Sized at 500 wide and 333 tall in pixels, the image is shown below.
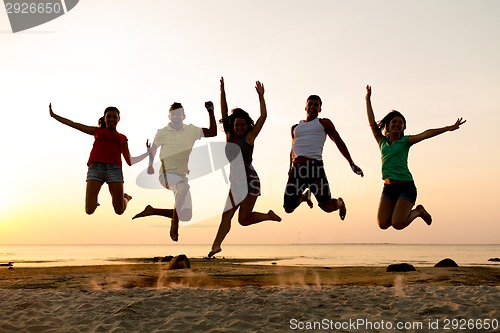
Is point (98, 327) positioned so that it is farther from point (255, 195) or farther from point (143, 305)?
point (255, 195)

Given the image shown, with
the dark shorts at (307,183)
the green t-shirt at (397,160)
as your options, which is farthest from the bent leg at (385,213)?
the dark shorts at (307,183)

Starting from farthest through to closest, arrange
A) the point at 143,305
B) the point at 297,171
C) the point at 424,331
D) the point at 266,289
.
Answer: the point at 266,289 → the point at 143,305 → the point at 297,171 → the point at 424,331

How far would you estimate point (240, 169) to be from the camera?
9.73 m

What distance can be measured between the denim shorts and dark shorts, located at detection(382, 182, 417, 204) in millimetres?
5521

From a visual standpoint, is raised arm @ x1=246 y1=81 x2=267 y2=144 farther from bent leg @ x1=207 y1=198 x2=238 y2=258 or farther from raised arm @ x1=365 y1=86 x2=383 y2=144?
raised arm @ x1=365 y1=86 x2=383 y2=144

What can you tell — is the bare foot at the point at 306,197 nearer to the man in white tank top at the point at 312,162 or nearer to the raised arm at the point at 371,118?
the man in white tank top at the point at 312,162

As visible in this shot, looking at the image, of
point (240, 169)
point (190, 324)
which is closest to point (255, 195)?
point (240, 169)

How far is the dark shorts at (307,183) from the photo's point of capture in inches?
395

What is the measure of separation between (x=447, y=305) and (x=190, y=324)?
17.8 feet

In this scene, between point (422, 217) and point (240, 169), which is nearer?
point (240, 169)

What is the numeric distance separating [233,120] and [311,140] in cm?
154

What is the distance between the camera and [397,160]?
33.4ft

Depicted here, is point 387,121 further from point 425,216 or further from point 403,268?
point 403,268

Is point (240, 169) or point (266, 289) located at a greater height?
point (240, 169)
